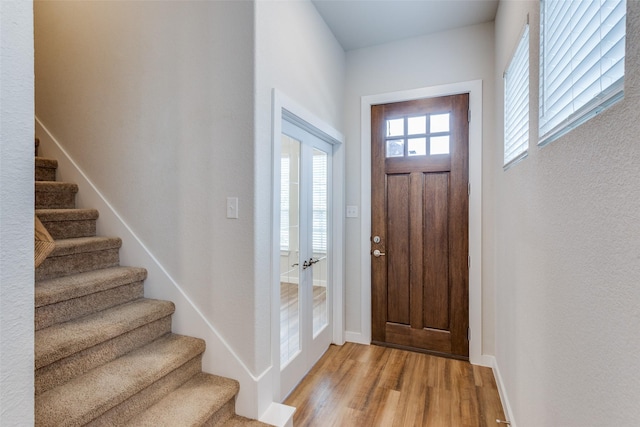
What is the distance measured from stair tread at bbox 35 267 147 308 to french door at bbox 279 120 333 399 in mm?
964

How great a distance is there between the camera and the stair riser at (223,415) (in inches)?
64.6

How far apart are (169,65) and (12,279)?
1633 mm

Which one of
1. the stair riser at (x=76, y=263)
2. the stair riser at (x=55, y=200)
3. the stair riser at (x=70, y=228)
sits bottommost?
the stair riser at (x=76, y=263)

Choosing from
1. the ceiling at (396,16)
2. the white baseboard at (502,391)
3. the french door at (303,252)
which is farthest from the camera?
the ceiling at (396,16)

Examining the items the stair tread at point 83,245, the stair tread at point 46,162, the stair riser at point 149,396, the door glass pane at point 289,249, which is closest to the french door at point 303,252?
the door glass pane at point 289,249

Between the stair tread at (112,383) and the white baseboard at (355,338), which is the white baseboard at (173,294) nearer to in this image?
the stair tread at (112,383)

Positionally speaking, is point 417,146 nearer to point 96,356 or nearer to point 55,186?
point 96,356

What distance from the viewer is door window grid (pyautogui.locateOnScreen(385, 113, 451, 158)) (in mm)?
2830

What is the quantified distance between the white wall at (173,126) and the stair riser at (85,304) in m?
0.12

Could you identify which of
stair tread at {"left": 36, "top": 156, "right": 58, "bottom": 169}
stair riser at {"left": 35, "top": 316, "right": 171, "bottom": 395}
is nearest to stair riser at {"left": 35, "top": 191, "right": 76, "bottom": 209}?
stair tread at {"left": 36, "top": 156, "right": 58, "bottom": 169}

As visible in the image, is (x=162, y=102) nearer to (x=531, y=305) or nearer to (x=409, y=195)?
(x=409, y=195)

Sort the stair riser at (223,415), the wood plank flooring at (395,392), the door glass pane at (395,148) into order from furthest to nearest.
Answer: the door glass pane at (395,148) < the wood plank flooring at (395,392) < the stair riser at (223,415)

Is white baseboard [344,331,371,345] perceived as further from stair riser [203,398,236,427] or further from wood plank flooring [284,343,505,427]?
stair riser [203,398,236,427]

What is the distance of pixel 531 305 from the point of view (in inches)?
57.3
